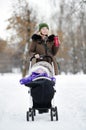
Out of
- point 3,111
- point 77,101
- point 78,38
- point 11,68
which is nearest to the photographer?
point 3,111

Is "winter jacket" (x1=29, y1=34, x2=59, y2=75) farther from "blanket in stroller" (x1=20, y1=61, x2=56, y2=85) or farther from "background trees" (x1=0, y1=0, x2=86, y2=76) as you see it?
"background trees" (x1=0, y1=0, x2=86, y2=76)

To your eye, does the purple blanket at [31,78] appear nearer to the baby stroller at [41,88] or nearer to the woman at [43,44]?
the baby stroller at [41,88]

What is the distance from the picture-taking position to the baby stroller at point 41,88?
9.07 meters

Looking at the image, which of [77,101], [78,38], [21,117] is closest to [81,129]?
[21,117]

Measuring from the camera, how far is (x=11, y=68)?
103 metres

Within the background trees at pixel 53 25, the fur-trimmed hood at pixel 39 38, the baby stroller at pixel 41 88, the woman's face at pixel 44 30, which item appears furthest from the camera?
the background trees at pixel 53 25

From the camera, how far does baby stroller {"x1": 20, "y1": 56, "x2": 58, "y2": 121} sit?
907cm

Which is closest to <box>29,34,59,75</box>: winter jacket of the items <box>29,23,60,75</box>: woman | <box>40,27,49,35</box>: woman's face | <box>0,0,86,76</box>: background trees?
<box>29,23,60,75</box>: woman

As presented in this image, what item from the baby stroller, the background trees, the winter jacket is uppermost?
the background trees

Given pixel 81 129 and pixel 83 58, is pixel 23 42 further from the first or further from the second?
pixel 83 58

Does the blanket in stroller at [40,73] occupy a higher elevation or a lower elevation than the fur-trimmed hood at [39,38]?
lower

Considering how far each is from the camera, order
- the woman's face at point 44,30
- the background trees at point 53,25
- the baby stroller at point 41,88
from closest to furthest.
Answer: the baby stroller at point 41,88 < the woman's face at point 44,30 < the background trees at point 53,25

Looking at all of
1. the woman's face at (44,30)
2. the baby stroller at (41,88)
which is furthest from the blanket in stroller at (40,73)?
the woman's face at (44,30)

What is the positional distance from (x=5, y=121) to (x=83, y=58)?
173 feet
